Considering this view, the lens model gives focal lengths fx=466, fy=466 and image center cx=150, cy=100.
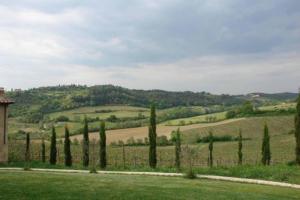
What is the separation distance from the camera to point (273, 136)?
269ft

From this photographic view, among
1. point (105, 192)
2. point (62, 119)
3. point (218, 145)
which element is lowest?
point (105, 192)

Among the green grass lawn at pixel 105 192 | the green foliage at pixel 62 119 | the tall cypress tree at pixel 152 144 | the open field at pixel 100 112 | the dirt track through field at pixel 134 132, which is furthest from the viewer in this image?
the open field at pixel 100 112

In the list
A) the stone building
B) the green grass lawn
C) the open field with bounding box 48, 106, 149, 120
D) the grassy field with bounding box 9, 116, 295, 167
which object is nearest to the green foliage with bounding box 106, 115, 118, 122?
the open field with bounding box 48, 106, 149, 120

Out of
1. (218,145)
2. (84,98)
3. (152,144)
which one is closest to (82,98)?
(84,98)

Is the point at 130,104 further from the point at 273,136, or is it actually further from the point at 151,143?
the point at 151,143

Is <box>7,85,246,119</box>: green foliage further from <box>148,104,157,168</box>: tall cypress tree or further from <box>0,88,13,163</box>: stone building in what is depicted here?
<box>148,104,157,168</box>: tall cypress tree

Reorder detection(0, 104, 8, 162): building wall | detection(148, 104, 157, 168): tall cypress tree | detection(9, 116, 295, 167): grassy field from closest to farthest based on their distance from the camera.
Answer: detection(0, 104, 8, 162): building wall, detection(148, 104, 157, 168): tall cypress tree, detection(9, 116, 295, 167): grassy field

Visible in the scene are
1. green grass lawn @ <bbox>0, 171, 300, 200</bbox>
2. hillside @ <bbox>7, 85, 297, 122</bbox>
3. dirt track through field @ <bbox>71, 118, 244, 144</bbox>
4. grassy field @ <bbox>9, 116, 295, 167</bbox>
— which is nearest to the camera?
green grass lawn @ <bbox>0, 171, 300, 200</bbox>

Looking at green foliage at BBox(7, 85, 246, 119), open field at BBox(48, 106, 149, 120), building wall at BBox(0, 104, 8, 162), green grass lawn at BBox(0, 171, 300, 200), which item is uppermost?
green foliage at BBox(7, 85, 246, 119)

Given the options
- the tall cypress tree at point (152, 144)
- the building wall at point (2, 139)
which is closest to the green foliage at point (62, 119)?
the tall cypress tree at point (152, 144)

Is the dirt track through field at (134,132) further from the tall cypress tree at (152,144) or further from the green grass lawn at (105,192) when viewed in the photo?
the green grass lawn at (105,192)

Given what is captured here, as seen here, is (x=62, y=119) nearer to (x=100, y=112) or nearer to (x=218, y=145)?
(x=100, y=112)

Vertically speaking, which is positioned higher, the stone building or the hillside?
the hillside

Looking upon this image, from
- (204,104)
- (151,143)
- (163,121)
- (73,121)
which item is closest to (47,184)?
(151,143)
